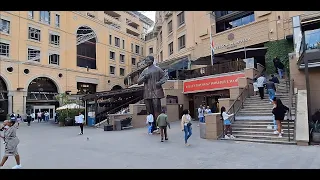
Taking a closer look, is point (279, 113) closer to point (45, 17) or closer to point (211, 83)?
point (211, 83)

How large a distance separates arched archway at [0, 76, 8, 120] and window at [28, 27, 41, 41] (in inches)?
292

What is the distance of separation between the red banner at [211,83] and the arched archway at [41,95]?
23385 mm

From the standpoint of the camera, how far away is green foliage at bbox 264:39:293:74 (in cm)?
2261

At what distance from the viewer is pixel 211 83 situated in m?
21.5

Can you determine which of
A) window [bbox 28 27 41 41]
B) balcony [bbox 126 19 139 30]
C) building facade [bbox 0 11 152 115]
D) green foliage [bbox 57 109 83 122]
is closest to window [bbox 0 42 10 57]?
building facade [bbox 0 11 152 115]

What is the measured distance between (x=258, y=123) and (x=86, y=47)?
38.2 meters

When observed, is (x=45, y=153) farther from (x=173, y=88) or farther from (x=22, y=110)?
(x=22, y=110)

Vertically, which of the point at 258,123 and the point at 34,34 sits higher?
the point at 34,34

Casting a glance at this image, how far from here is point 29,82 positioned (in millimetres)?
Result: 35188

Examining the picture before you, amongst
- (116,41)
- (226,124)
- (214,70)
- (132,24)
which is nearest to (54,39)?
(116,41)

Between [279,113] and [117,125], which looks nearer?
[279,113]

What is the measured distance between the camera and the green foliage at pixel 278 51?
22.6 metres

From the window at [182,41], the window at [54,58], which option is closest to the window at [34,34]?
the window at [54,58]

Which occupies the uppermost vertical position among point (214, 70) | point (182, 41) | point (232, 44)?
point (182, 41)
